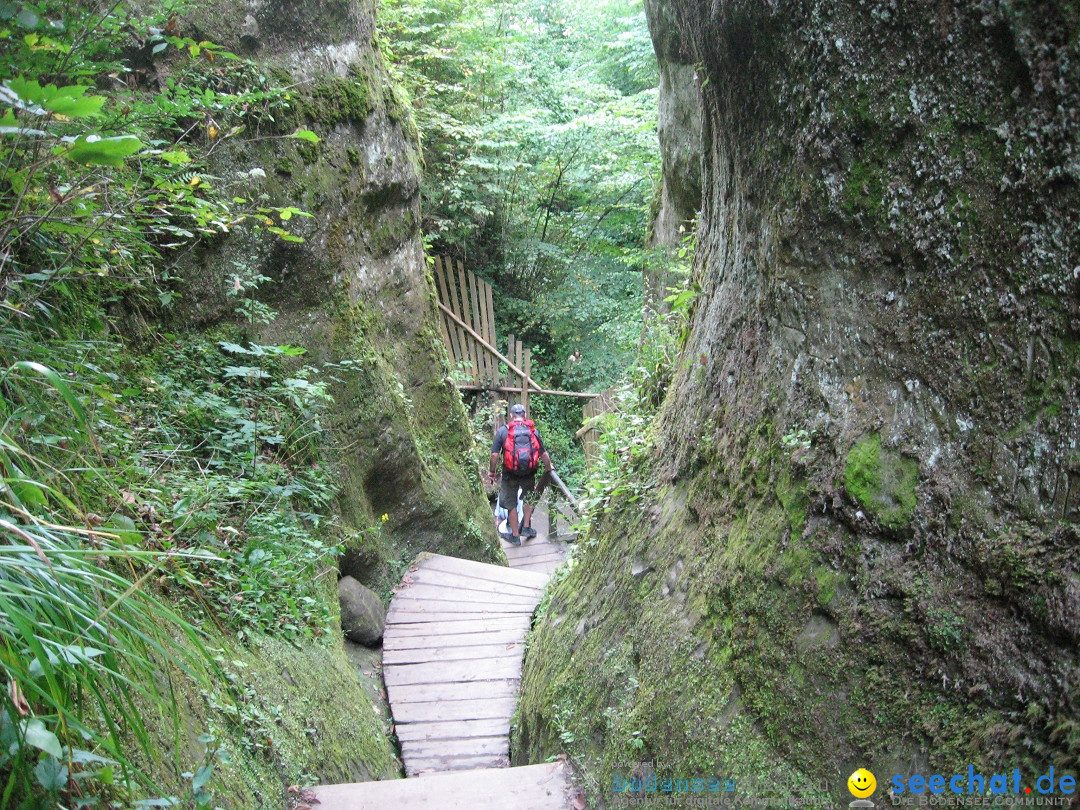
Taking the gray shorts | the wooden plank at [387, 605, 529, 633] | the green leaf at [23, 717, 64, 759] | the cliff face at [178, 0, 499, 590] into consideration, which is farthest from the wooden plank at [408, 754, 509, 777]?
the gray shorts

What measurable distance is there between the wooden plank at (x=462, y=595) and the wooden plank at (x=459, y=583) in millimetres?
29

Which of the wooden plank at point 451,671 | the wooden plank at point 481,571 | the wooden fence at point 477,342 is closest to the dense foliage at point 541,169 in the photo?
the wooden fence at point 477,342

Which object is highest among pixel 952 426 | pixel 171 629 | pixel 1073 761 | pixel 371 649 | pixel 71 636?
pixel 952 426

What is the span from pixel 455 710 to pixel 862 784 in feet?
10.8

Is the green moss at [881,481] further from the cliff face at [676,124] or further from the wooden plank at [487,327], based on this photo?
the wooden plank at [487,327]

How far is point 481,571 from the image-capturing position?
22.5 ft

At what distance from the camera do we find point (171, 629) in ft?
8.89

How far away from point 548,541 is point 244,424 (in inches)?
271

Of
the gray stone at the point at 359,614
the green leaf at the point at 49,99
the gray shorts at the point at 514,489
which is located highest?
the green leaf at the point at 49,99

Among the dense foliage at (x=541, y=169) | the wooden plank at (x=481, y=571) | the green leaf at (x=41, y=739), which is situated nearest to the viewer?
the green leaf at (x=41, y=739)

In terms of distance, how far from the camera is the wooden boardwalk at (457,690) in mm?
2953

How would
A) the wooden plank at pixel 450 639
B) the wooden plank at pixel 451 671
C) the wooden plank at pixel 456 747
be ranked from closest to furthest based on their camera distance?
1. the wooden plank at pixel 456 747
2. the wooden plank at pixel 451 671
3. the wooden plank at pixel 450 639

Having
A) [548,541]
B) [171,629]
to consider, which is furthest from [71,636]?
[548,541]

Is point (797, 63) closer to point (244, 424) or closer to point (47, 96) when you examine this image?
point (47, 96)
